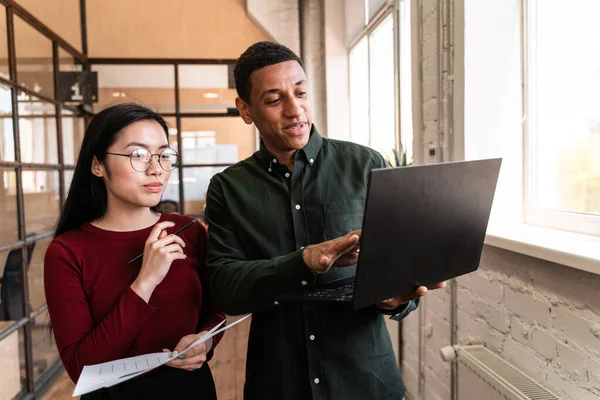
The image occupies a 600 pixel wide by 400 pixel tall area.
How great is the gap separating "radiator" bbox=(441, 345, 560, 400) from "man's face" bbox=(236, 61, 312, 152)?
3.09 ft

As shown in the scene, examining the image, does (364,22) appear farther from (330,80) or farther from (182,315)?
(182,315)

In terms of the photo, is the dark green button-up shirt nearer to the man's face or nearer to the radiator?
the man's face

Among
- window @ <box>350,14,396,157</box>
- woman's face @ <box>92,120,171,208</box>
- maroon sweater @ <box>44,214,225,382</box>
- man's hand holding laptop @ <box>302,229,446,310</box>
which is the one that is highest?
window @ <box>350,14,396,157</box>

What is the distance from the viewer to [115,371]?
3.11 feet

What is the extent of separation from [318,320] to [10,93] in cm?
269

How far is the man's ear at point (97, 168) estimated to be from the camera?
1.19m

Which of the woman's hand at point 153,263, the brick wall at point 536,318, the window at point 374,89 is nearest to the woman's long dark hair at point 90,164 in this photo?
the woman's hand at point 153,263

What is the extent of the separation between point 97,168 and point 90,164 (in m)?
0.02

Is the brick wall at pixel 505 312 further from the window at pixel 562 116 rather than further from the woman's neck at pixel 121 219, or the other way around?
the woman's neck at pixel 121 219

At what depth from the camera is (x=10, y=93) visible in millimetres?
2850

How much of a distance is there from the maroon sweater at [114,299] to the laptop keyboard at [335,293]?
0.41m

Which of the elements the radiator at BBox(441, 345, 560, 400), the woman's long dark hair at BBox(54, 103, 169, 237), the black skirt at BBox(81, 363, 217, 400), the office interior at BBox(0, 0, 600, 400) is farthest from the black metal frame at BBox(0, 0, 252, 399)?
the radiator at BBox(441, 345, 560, 400)

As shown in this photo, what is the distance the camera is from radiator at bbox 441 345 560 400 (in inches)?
51.8

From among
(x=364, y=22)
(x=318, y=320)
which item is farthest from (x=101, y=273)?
(x=364, y=22)
